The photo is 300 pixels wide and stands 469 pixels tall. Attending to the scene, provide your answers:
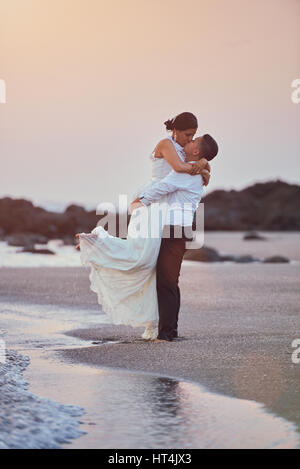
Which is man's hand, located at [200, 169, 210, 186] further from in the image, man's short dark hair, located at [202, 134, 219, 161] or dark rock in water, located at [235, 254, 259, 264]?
dark rock in water, located at [235, 254, 259, 264]

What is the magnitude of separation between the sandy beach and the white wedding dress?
9.1 inches

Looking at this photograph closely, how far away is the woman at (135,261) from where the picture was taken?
7.28 meters

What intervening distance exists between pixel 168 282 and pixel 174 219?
558mm

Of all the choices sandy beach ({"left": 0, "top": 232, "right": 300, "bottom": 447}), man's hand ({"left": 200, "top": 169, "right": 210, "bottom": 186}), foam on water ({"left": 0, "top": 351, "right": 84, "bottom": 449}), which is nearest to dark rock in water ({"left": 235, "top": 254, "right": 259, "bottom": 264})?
sandy beach ({"left": 0, "top": 232, "right": 300, "bottom": 447})

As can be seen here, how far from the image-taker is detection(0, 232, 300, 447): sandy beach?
517 centimetres

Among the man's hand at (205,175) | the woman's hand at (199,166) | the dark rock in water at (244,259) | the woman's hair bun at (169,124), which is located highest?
the woman's hair bun at (169,124)

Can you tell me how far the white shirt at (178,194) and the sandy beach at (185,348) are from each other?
1.05 metres

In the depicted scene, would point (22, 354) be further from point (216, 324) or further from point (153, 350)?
point (216, 324)

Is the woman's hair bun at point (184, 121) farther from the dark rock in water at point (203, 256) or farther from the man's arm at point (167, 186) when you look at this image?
the dark rock in water at point (203, 256)

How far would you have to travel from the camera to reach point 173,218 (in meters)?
7.40

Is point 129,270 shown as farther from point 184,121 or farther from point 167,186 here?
point 184,121

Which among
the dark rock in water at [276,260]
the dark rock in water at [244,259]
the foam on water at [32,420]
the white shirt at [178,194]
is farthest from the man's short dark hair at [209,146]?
the dark rock in water at [244,259]

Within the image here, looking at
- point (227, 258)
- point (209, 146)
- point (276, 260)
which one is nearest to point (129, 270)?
point (209, 146)

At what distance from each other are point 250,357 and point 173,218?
164 cm
